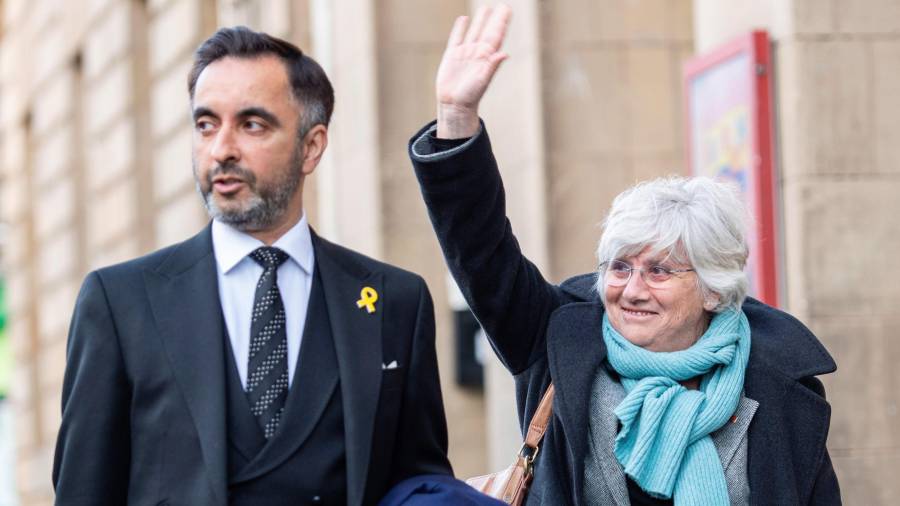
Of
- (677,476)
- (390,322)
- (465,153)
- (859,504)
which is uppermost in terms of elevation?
(465,153)

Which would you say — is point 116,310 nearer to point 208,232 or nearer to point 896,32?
point 208,232

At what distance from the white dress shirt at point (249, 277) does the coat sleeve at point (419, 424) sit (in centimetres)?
32

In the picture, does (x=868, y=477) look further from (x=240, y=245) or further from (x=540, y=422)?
(x=240, y=245)

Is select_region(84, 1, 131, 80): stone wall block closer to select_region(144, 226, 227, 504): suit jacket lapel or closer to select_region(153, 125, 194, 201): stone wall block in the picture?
select_region(153, 125, 194, 201): stone wall block

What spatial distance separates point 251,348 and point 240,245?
30 cm

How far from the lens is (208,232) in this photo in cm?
497

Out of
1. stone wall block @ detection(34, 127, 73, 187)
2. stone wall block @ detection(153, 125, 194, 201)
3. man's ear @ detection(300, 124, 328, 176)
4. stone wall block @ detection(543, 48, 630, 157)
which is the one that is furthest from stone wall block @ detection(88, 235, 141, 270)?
man's ear @ detection(300, 124, 328, 176)

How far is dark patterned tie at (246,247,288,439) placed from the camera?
4699 millimetres

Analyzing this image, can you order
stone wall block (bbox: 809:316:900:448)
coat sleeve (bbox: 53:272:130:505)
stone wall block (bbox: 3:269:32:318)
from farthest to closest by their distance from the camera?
1. stone wall block (bbox: 3:269:32:318)
2. stone wall block (bbox: 809:316:900:448)
3. coat sleeve (bbox: 53:272:130:505)

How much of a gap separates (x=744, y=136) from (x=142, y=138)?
1332 cm

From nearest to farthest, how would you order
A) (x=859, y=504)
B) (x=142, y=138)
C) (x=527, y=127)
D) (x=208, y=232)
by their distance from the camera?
(x=208, y=232) → (x=859, y=504) → (x=527, y=127) → (x=142, y=138)

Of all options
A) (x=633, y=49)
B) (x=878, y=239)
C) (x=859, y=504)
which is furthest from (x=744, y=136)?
(x=633, y=49)

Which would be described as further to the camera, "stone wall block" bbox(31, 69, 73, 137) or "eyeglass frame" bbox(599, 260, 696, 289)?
"stone wall block" bbox(31, 69, 73, 137)

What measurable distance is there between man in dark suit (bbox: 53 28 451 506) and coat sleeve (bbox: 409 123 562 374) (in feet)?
0.79
